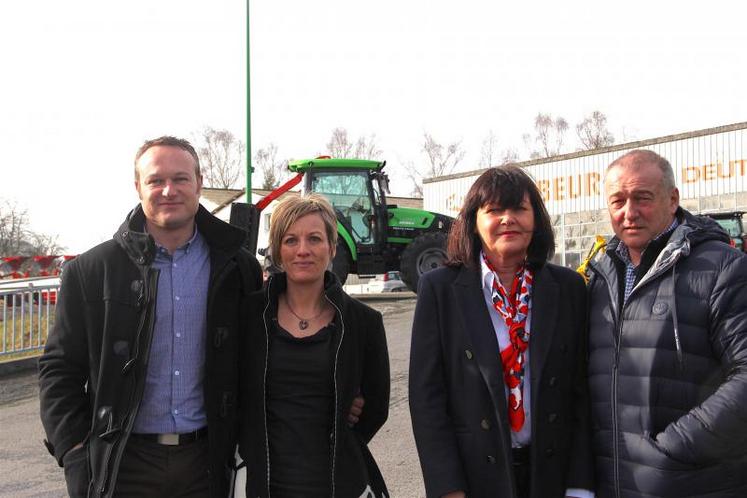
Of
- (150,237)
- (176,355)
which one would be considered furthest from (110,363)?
(150,237)

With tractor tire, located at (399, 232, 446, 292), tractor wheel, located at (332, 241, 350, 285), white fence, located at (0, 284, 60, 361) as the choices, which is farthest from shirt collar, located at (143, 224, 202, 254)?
tractor tire, located at (399, 232, 446, 292)

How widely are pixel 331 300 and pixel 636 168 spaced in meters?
1.31

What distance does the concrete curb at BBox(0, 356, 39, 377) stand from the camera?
9.15m

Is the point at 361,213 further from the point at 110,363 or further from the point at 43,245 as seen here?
the point at 43,245

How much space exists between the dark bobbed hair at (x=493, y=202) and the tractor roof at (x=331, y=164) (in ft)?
36.0

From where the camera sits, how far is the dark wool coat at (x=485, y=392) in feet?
7.98

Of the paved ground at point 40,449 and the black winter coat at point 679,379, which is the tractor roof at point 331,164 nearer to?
the paved ground at point 40,449

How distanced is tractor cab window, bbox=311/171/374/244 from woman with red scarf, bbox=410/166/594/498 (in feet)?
36.1

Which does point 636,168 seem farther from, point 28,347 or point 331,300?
point 28,347

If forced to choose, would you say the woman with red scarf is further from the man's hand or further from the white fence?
the white fence

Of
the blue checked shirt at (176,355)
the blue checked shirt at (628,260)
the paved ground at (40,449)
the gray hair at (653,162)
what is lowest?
the paved ground at (40,449)

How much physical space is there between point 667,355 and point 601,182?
2154cm

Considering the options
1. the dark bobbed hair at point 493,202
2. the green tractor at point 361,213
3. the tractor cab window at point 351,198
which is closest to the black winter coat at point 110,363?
the dark bobbed hair at point 493,202

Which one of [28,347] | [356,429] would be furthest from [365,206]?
[356,429]
